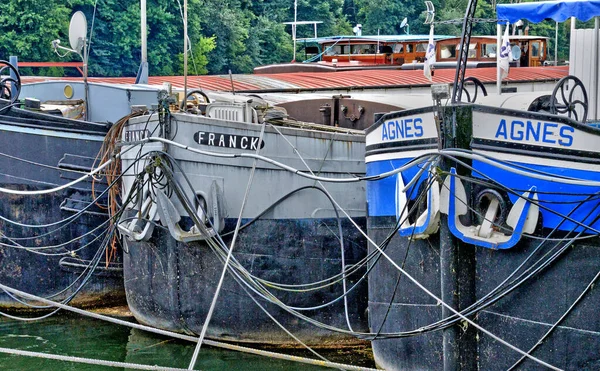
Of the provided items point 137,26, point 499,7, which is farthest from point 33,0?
point 499,7

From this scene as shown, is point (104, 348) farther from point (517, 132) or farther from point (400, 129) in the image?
point (517, 132)

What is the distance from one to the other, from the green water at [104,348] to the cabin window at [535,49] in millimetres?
19408

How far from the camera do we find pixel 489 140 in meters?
8.05

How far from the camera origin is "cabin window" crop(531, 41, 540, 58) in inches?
1143

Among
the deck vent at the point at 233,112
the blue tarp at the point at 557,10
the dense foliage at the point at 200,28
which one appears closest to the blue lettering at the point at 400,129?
the blue tarp at the point at 557,10

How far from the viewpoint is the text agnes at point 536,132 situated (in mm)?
7689

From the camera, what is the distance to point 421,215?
8.59m

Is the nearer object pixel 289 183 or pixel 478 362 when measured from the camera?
pixel 478 362

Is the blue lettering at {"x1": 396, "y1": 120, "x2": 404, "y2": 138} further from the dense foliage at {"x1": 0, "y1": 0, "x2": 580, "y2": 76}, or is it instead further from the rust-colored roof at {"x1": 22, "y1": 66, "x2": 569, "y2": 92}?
the dense foliage at {"x1": 0, "y1": 0, "x2": 580, "y2": 76}

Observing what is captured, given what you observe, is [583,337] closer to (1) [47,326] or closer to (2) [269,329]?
(2) [269,329]

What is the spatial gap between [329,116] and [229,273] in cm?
273

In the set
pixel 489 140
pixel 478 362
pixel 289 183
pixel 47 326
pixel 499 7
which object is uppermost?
pixel 499 7

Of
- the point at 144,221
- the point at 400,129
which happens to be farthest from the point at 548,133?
the point at 144,221

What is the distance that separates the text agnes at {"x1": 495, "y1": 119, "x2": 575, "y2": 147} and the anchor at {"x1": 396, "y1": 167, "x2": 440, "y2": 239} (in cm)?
71
